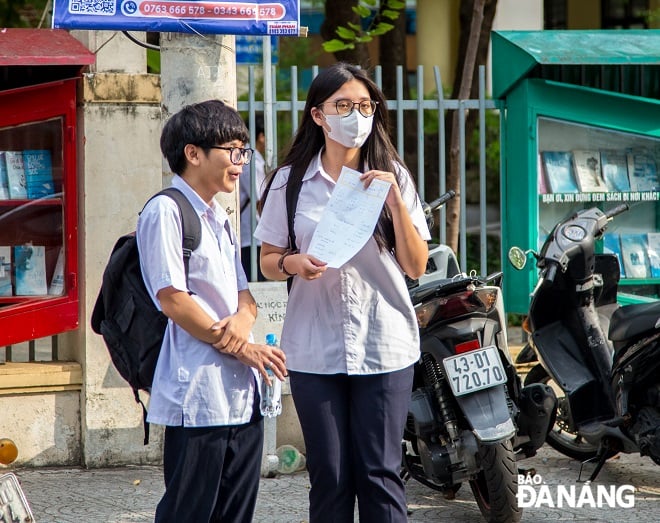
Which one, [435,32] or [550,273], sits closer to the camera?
[550,273]

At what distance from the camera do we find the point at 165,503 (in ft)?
11.0

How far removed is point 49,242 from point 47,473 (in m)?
1.22

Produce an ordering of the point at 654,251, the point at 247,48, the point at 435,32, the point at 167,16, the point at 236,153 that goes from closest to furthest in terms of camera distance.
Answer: the point at 236,153
the point at 167,16
the point at 654,251
the point at 247,48
the point at 435,32

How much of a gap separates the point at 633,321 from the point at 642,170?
1950 millimetres

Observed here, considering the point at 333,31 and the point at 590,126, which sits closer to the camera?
the point at 590,126

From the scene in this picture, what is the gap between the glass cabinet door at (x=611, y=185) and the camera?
257 inches

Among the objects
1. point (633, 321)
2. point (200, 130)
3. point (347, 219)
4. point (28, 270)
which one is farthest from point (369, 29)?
point (200, 130)

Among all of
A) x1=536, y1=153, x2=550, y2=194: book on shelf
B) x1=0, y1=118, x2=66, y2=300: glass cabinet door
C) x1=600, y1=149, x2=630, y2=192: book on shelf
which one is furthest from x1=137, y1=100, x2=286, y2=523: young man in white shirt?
x1=600, y1=149, x2=630, y2=192: book on shelf

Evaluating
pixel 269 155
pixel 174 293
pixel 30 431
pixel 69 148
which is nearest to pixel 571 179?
pixel 269 155

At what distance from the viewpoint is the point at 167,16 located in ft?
16.9

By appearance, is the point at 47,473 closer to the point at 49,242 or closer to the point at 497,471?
the point at 49,242

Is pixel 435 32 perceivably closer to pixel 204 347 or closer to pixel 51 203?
pixel 51 203

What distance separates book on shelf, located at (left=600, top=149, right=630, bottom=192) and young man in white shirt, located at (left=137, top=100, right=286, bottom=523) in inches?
145

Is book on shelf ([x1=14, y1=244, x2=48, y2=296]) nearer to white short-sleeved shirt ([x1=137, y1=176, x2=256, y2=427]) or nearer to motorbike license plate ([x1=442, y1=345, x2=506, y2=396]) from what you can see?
motorbike license plate ([x1=442, y1=345, x2=506, y2=396])
